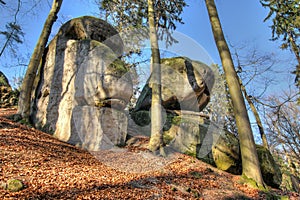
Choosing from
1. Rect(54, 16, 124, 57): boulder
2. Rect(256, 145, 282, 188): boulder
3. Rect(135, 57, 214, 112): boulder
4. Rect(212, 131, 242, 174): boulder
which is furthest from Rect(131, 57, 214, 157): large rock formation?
Rect(54, 16, 124, 57): boulder

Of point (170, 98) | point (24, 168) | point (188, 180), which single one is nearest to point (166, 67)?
point (170, 98)

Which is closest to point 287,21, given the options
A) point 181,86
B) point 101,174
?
point 181,86

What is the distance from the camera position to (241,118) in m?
6.15

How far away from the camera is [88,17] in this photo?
8.98 m

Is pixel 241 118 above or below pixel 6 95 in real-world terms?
below

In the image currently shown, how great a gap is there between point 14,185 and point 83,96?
414 cm

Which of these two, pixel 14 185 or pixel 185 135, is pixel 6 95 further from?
pixel 14 185

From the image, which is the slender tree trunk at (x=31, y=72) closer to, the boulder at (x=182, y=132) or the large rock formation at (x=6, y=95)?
the boulder at (x=182, y=132)

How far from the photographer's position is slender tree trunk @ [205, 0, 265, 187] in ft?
18.6

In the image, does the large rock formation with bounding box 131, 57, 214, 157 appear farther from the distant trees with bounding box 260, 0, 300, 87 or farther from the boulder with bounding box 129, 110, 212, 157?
the distant trees with bounding box 260, 0, 300, 87

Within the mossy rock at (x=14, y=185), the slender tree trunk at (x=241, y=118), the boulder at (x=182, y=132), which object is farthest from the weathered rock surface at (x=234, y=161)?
the mossy rock at (x=14, y=185)

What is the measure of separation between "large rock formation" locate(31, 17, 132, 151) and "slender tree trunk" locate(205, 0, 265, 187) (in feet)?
11.0

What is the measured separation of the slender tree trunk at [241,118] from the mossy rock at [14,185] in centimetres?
529

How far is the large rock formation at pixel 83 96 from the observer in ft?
21.6
